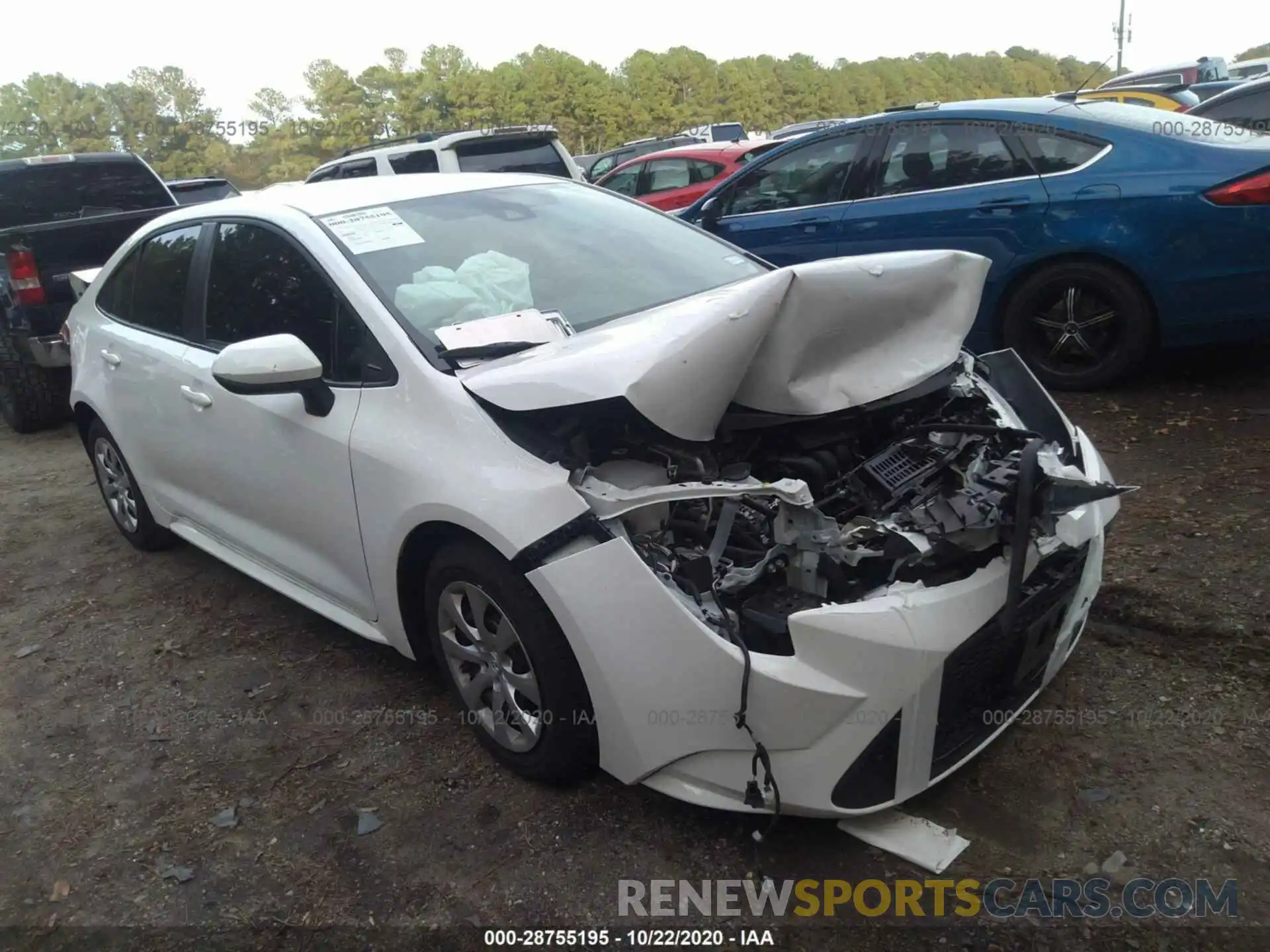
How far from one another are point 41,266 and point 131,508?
3.06m

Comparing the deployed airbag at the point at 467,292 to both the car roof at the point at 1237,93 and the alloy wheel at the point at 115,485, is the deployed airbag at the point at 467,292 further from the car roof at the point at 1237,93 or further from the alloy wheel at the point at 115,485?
the car roof at the point at 1237,93

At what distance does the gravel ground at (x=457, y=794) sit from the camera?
7.36 feet

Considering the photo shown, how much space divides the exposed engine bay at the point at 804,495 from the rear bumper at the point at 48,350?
5.50 m

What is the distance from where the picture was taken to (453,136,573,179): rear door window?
29.9 feet

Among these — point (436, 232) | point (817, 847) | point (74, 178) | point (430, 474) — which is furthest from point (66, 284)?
point (817, 847)

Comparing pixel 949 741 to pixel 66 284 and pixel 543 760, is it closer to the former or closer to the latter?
pixel 543 760

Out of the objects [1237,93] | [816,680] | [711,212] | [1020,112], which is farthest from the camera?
[1237,93]

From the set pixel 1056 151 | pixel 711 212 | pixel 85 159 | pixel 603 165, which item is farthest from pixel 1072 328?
pixel 603 165

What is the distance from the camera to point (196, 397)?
11.1 feet

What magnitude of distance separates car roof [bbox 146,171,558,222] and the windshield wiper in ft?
2.80

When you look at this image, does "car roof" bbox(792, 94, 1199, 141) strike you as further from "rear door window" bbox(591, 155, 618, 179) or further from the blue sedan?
"rear door window" bbox(591, 155, 618, 179)

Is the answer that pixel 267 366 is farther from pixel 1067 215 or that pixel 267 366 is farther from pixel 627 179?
pixel 627 179

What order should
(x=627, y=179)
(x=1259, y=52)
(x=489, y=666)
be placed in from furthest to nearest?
1. (x=1259, y=52)
2. (x=627, y=179)
3. (x=489, y=666)

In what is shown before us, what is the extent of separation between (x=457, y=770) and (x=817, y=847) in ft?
3.43
